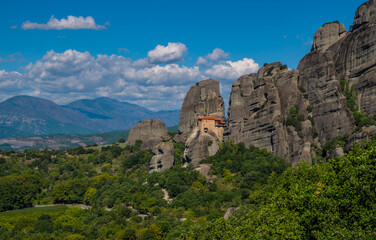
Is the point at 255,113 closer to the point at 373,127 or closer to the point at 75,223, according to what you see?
the point at 373,127

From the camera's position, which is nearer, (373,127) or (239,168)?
(373,127)

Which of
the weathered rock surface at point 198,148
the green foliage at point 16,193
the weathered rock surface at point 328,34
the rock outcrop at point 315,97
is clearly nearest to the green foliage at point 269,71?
the rock outcrop at point 315,97

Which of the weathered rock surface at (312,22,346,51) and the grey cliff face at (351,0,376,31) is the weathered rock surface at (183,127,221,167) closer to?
the weathered rock surface at (312,22,346,51)

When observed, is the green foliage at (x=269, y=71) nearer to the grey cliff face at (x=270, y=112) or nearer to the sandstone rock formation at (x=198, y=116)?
the grey cliff face at (x=270, y=112)

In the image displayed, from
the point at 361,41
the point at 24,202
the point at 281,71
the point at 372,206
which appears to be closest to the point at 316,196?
the point at 372,206

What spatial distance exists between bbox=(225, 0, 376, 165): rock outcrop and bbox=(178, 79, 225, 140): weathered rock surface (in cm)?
1376

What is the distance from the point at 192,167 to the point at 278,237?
5405cm

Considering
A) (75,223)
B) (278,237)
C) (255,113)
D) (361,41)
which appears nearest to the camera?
(278,237)

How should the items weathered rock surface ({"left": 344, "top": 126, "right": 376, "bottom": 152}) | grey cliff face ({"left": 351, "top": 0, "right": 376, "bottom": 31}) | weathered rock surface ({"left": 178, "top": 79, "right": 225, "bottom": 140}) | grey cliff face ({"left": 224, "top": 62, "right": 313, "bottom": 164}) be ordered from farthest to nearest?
weathered rock surface ({"left": 178, "top": 79, "right": 225, "bottom": 140}) < grey cliff face ({"left": 224, "top": 62, "right": 313, "bottom": 164}) < grey cliff face ({"left": 351, "top": 0, "right": 376, "bottom": 31}) < weathered rock surface ({"left": 344, "top": 126, "right": 376, "bottom": 152})

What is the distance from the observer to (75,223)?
2557 inches

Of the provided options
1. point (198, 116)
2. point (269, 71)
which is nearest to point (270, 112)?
point (269, 71)

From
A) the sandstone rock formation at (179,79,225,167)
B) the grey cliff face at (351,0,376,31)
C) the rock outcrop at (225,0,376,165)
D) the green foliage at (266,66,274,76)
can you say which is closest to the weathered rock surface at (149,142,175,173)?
the sandstone rock formation at (179,79,225,167)

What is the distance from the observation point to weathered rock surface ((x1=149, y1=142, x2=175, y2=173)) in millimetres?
87625

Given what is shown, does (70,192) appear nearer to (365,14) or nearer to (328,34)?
(328,34)
